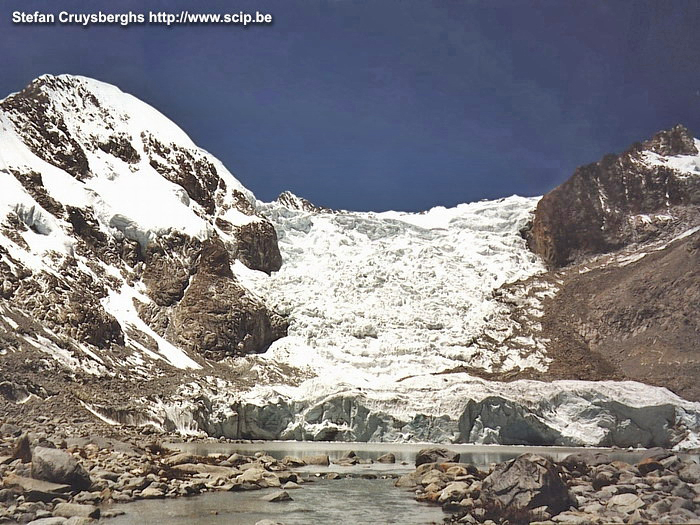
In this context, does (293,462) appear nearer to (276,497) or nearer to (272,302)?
(276,497)

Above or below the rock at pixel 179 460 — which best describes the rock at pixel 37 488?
above

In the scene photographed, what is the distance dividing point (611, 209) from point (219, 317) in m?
46.2

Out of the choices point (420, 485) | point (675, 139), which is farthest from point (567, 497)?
point (675, 139)

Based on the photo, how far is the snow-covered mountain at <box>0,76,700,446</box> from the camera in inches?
1538

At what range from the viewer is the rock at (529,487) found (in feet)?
35.6

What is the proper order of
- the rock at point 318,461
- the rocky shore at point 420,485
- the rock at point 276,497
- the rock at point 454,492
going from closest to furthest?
the rocky shore at point 420,485 → the rock at point 454,492 → the rock at point 276,497 → the rock at point 318,461

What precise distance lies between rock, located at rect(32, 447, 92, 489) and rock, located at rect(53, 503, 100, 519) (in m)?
1.29

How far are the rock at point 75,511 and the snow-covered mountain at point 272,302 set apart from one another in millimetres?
21653

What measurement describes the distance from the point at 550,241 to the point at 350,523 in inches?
3113

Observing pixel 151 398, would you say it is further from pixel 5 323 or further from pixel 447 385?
pixel 447 385

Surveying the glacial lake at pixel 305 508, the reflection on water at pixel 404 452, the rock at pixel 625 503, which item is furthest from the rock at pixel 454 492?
the reflection on water at pixel 404 452

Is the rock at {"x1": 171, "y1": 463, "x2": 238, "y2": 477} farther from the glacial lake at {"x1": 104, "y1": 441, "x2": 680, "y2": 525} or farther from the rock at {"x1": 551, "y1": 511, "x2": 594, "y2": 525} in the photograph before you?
the rock at {"x1": 551, "y1": 511, "x2": 594, "y2": 525}

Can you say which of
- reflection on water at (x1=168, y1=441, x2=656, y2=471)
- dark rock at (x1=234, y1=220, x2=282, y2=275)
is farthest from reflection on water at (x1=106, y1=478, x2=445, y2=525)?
dark rock at (x1=234, y1=220, x2=282, y2=275)

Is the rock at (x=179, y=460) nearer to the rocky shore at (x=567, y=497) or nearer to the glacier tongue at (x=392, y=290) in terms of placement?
the rocky shore at (x=567, y=497)
